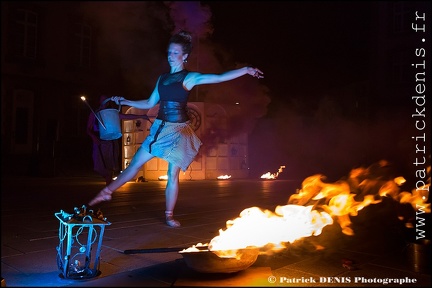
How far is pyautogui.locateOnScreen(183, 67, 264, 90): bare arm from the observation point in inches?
142

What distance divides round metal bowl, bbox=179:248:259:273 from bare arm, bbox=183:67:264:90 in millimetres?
1627

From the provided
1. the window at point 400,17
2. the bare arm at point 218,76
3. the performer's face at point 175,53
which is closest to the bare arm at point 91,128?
the performer's face at point 175,53

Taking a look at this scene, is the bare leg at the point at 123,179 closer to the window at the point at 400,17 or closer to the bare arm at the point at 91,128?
the bare arm at the point at 91,128

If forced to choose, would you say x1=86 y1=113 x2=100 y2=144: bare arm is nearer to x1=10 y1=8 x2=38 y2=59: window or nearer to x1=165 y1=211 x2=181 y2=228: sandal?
x1=165 y1=211 x2=181 y2=228: sandal

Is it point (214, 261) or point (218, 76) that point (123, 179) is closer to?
point (218, 76)

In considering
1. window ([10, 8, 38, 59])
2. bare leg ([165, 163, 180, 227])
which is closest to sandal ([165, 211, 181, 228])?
bare leg ([165, 163, 180, 227])

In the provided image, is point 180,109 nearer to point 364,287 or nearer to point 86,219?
point 86,219

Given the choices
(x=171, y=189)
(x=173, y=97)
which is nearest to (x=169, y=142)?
(x=173, y=97)

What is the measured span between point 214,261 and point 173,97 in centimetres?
206

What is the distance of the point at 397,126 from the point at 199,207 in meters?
19.1

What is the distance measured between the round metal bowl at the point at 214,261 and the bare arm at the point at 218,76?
5.34ft

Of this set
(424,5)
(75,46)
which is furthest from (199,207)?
(424,5)

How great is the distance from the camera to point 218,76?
3.83m

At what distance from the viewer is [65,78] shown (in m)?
18.2
